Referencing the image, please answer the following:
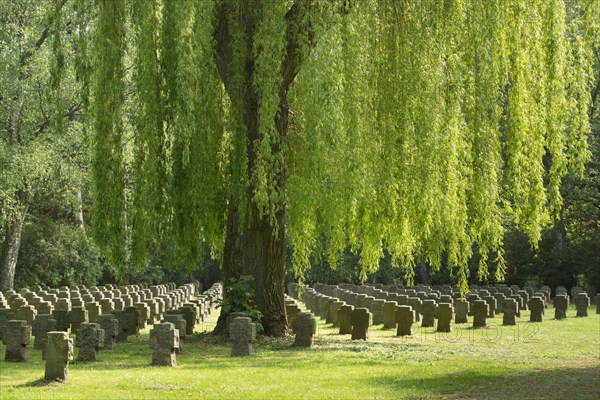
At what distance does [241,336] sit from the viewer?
1509 centimetres

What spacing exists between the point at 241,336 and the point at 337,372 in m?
2.36

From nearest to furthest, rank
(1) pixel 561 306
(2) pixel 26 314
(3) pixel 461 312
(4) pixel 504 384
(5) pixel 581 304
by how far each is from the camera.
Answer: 1. (4) pixel 504 384
2. (2) pixel 26 314
3. (3) pixel 461 312
4. (1) pixel 561 306
5. (5) pixel 581 304

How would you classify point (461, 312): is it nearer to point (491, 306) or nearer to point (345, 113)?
point (491, 306)

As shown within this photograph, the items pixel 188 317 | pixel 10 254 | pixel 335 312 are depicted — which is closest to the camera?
pixel 188 317

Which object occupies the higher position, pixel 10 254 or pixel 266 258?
pixel 10 254

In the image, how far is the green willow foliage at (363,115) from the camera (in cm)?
1384

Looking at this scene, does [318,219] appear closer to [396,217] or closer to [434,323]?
[396,217]

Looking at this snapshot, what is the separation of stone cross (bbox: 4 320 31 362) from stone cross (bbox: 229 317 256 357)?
3.20 m

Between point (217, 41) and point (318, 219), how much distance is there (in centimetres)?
363

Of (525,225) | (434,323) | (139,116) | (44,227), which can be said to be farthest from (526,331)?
(44,227)

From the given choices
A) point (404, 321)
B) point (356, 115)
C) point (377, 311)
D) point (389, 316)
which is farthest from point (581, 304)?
point (356, 115)

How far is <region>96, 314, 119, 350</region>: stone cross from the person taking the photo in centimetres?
1586

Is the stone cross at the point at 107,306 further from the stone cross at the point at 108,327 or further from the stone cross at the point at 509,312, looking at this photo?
the stone cross at the point at 509,312

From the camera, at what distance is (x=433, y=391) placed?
1189 cm
